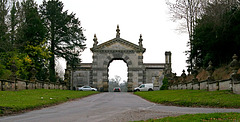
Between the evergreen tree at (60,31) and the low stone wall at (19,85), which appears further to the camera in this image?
the evergreen tree at (60,31)

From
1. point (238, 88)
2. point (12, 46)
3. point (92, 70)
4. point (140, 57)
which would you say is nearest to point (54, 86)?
point (12, 46)

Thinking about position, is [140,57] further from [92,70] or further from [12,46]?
[12,46]

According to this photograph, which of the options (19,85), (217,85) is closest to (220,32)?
(217,85)

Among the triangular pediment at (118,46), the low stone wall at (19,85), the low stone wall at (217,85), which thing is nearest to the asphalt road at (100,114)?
the low stone wall at (217,85)

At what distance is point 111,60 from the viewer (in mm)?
59094

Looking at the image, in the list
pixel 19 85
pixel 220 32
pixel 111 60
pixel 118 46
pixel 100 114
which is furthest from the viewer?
pixel 111 60

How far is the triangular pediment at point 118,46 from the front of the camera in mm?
58375

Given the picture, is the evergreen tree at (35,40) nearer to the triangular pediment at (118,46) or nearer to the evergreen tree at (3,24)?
the evergreen tree at (3,24)

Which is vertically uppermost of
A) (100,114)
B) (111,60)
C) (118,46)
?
(118,46)

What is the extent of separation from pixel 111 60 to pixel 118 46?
3.20 meters

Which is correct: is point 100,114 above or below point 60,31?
below

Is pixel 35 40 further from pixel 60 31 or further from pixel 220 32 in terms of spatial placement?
pixel 220 32

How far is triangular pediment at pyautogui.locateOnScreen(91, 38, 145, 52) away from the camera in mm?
58375

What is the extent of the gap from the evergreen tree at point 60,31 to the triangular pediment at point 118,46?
6171 mm
